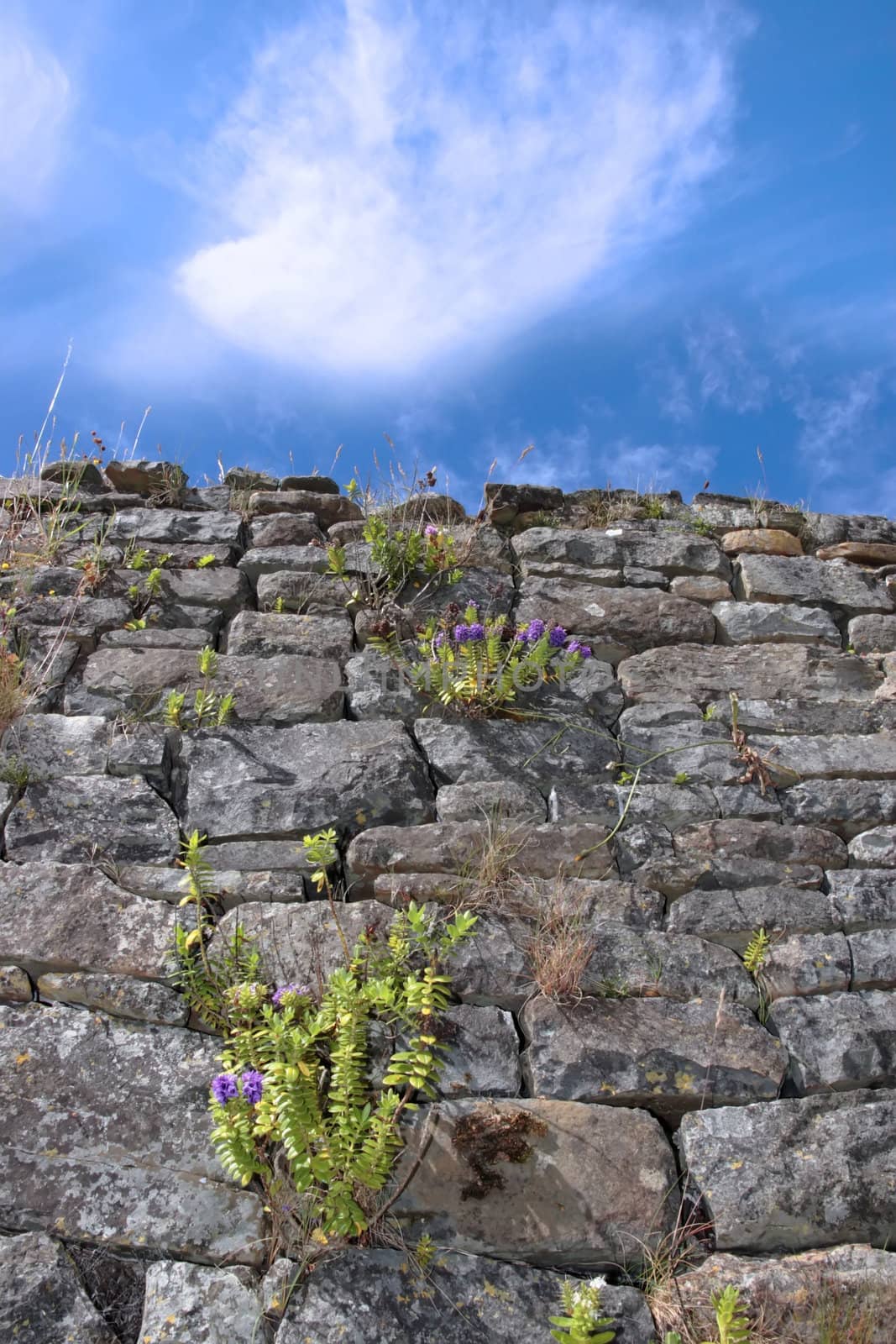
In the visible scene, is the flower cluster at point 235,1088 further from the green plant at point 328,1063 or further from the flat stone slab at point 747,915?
the flat stone slab at point 747,915

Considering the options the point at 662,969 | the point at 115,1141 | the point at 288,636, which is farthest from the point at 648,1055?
the point at 288,636

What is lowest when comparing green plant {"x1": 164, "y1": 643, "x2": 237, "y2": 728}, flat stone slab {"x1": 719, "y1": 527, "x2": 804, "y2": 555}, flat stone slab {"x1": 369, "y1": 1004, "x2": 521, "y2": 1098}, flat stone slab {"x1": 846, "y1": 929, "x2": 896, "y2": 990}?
flat stone slab {"x1": 369, "y1": 1004, "x2": 521, "y2": 1098}

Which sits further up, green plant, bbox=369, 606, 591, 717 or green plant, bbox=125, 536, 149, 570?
green plant, bbox=125, 536, 149, 570

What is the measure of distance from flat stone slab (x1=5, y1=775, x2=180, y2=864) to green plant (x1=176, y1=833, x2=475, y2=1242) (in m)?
0.38

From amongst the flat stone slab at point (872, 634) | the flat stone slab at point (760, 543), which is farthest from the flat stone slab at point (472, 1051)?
the flat stone slab at point (760, 543)

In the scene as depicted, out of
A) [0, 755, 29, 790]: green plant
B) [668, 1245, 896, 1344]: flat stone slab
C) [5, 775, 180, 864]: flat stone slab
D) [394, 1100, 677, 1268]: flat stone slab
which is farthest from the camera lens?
[0, 755, 29, 790]: green plant

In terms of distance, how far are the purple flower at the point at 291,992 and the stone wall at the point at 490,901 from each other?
7 cm

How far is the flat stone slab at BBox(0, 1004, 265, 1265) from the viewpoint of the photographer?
6.79 ft

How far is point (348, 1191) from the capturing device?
2068 mm

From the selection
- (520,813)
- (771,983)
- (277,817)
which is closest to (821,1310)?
(771,983)

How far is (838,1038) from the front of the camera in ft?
8.19

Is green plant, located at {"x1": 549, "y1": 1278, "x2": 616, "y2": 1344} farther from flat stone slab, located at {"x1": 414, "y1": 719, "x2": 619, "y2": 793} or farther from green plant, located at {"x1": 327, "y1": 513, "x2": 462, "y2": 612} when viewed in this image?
green plant, located at {"x1": 327, "y1": 513, "x2": 462, "y2": 612}

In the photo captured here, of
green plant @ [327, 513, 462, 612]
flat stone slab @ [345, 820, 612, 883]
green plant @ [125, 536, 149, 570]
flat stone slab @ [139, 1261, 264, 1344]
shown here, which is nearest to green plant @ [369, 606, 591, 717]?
green plant @ [327, 513, 462, 612]

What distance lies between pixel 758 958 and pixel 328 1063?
1.14 m
